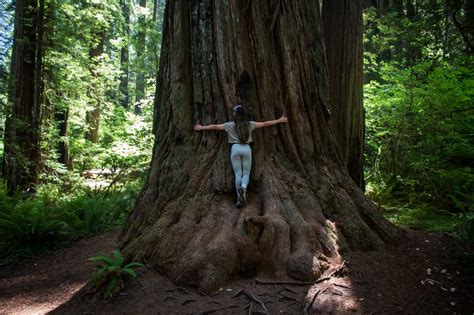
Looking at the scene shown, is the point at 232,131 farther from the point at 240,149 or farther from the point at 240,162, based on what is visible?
the point at 240,162

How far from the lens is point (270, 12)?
5574mm

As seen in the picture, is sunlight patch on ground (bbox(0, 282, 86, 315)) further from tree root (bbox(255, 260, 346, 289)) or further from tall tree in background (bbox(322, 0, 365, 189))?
tall tree in background (bbox(322, 0, 365, 189))

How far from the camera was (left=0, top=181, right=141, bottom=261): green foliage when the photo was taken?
20.8ft

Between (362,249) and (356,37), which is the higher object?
(356,37)

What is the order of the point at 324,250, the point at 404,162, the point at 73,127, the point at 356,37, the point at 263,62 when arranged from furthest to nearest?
the point at 73,127 < the point at 404,162 < the point at 356,37 < the point at 263,62 < the point at 324,250

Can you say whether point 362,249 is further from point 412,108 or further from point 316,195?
point 412,108

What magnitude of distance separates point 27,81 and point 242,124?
28.5 ft

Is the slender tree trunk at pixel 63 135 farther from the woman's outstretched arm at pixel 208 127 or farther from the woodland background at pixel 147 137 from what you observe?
the woman's outstretched arm at pixel 208 127

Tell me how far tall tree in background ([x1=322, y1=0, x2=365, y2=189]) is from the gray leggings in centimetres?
282

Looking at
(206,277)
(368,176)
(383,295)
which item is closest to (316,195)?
(383,295)

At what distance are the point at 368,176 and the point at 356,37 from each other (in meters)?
3.92

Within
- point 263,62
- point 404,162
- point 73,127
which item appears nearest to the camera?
point 263,62

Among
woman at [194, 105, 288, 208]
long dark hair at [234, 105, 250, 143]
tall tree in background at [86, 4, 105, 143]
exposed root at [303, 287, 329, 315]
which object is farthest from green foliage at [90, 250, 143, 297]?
tall tree in background at [86, 4, 105, 143]

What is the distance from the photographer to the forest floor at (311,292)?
3674 millimetres
